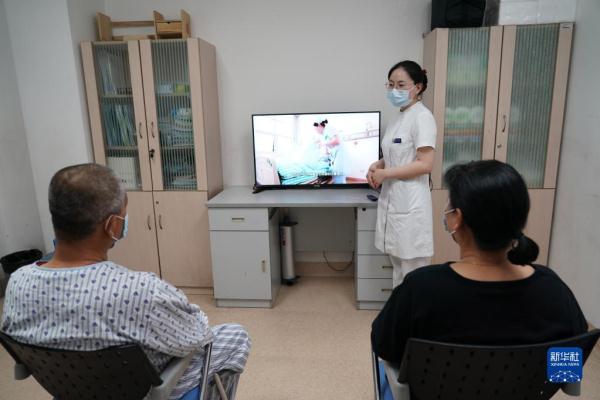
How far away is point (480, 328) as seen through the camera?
858 millimetres

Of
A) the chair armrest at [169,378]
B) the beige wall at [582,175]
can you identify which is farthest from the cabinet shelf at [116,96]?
the beige wall at [582,175]

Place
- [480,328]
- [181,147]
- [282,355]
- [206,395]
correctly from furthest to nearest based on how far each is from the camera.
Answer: [181,147], [282,355], [206,395], [480,328]

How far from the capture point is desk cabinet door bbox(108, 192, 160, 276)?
9.48 feet

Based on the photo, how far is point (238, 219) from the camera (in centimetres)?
262

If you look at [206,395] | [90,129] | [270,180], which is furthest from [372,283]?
[90,129]

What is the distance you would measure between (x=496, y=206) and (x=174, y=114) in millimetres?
2469

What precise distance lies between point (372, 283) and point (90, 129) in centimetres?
238

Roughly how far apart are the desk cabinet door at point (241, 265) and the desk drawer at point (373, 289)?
0.65 meters

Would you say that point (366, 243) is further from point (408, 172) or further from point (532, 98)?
point (532, 98)

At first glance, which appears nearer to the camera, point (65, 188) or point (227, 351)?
point (65, 188)

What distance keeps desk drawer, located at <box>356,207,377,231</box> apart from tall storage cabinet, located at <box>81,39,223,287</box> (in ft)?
3.79

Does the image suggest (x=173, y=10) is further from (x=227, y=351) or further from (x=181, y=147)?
(x=227, y=351)

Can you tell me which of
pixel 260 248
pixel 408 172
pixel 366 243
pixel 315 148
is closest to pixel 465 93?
pixel 408 172

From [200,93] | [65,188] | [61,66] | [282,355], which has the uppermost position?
[61,66]
